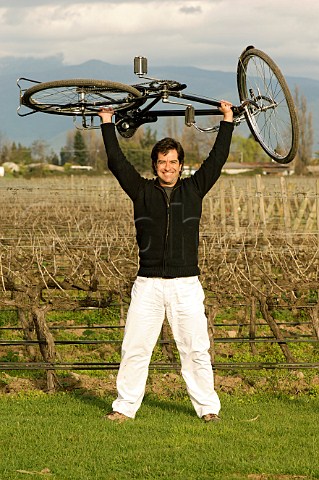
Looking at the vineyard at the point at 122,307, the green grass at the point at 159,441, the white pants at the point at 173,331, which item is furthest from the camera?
the vineyard at the point at 122,307

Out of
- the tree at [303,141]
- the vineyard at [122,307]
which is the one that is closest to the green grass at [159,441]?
the vineyard at [122,307]

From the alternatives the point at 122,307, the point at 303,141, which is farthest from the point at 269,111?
the point at 303,141

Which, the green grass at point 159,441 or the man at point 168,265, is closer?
the green grass at point 159,441

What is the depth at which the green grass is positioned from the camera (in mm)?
5367

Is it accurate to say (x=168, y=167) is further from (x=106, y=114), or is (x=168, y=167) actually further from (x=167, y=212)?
(x=106, y=114)

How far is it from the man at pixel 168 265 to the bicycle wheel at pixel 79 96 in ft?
0.30

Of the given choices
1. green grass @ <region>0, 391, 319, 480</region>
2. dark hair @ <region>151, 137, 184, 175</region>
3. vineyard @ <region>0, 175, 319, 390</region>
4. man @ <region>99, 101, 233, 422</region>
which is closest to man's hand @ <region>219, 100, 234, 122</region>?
man @ <region>99, 101, 233, 422</region>

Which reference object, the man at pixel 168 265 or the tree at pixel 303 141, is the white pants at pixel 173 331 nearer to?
the man at pixel 168 265

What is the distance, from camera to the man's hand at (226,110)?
6.30 meters

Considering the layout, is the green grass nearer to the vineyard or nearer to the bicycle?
the vineyard

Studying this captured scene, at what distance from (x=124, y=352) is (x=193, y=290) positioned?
611mm

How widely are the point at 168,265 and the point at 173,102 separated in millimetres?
1052

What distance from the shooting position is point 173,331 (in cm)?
630

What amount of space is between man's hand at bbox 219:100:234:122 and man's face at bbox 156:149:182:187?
1.34ft
